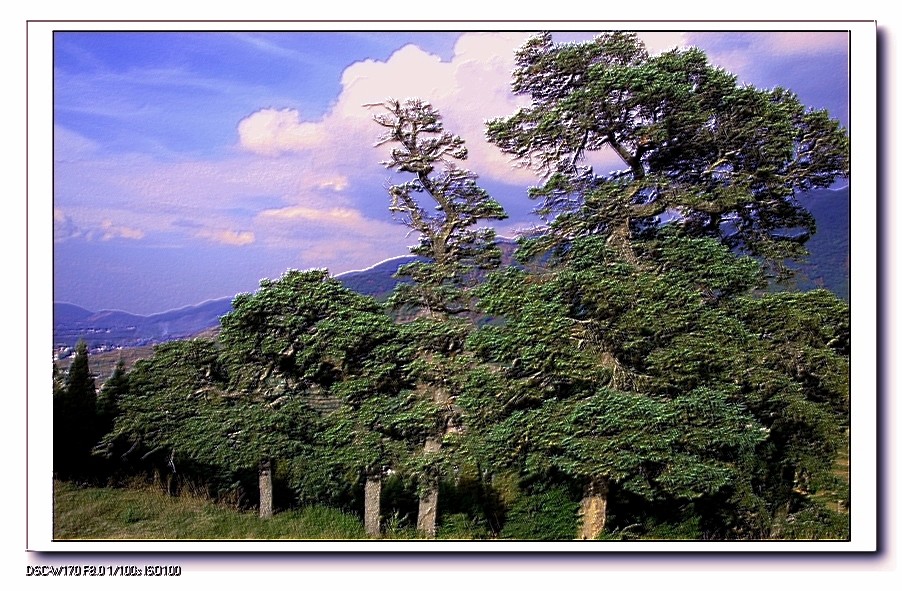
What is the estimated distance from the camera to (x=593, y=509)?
4668 mm

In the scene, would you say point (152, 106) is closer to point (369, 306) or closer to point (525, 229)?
point (369, 306)

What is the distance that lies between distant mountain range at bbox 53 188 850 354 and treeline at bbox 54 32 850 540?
0.10 m

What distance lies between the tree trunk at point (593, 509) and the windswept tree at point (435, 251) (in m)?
1.04

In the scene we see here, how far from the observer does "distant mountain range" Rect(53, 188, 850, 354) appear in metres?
4.64

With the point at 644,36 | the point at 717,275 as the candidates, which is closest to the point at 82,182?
the point at 644,36

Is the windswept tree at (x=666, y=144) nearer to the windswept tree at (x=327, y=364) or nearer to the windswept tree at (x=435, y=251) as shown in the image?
the windswept tree at (x=435, y=251)

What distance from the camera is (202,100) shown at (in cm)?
475

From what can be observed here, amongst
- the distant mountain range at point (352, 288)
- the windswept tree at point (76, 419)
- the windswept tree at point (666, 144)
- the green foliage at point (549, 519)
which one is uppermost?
the windswept tree at point (666, 144)

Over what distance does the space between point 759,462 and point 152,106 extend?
491 cm

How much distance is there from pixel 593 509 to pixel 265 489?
2.32 m

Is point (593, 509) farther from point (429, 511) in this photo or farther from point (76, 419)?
point (76, 419)
